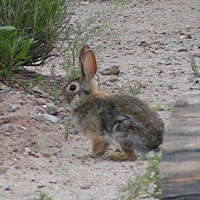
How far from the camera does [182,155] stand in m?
4.20

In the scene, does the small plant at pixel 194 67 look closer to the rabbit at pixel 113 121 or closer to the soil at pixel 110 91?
the soil at pixel 110 91

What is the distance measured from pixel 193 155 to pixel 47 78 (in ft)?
16.0

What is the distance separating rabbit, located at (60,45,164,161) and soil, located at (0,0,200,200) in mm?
164

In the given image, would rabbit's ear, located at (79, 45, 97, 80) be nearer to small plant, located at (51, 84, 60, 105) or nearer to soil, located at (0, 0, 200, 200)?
soil, located at (0, 0, 200, 200)

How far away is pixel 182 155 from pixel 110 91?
466 centimetres

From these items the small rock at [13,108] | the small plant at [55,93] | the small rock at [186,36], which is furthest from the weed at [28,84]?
the small rock at [186,36]

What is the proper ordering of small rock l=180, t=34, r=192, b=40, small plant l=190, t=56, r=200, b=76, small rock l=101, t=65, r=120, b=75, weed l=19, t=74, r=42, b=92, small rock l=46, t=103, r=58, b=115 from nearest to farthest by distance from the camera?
small rock l=46, t=103, r=58, b=115 < weed l=19, t=74, r=42, b=92 < small plant l=190, t=56, r=200, b=76 < small rock l=101, t=65, r=120, b=75 < small rock l=180, t=34, r=192, b=40

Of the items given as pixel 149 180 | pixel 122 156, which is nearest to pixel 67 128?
pixel 122 156

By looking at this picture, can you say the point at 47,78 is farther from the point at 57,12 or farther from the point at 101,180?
the point at 101,180

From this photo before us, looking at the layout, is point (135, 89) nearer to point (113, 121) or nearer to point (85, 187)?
point (113, 121)

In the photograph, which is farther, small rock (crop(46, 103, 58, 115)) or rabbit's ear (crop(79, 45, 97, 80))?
small rock (crop(46, 103, 58, 115))

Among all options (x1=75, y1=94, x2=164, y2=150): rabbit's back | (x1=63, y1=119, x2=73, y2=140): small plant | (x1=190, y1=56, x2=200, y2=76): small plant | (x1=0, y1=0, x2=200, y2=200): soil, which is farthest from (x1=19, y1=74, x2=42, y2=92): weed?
(x1=190, y1=56, x2=200, y2=76): small plant

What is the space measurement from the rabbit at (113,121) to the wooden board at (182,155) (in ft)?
6.98

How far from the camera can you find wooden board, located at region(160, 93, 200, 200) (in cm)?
400
